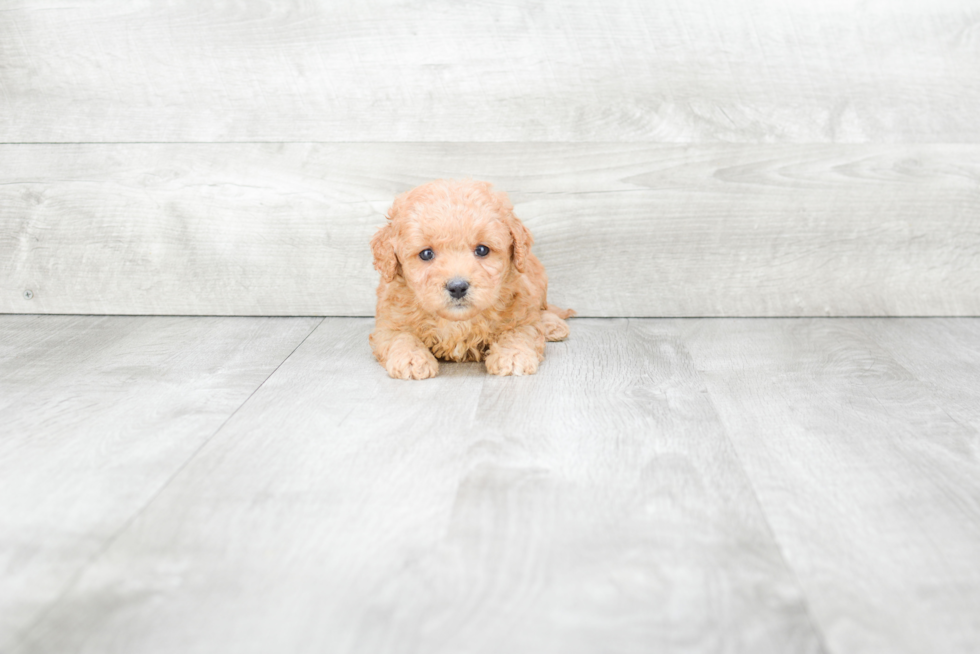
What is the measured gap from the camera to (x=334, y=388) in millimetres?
1950

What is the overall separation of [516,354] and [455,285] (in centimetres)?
30

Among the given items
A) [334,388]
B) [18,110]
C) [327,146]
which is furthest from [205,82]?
[334,388]

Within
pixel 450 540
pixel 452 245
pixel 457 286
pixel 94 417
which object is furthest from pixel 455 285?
pixel 94 417

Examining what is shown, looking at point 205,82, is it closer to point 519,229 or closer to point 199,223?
point 199,223

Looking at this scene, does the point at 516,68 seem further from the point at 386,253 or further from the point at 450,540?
the point at 450,540

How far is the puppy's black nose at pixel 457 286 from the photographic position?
1860 millimetres

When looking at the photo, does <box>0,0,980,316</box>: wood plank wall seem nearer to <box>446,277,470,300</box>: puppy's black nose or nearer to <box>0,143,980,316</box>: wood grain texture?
<box>0,143,980,316</box>: wood grain texture

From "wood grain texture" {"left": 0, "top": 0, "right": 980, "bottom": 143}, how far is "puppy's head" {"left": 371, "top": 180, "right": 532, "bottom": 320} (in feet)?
2.04

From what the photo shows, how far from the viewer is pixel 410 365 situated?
2018mm

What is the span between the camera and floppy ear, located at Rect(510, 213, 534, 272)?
199 centimetres

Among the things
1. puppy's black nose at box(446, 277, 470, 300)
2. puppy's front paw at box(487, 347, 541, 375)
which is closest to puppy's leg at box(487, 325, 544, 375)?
puppy's front paw at box(487, 347, 541, 375)

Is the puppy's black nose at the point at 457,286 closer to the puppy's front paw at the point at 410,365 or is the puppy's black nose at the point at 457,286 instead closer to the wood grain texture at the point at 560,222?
the puppy's front paw at the point at 410,365

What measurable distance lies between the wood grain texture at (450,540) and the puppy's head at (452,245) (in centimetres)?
24

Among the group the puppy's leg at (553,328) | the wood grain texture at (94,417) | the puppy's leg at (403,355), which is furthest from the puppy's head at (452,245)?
the wood grain texture at (94,417)
